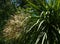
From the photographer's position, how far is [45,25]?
609cm

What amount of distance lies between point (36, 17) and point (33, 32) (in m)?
0.47

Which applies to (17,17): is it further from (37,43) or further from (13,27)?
(37,43)

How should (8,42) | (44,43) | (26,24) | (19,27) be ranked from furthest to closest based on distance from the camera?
1. (8,42)
2. (19,27)
3. (26,24)
4. (44,43)

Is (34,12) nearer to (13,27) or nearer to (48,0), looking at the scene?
(48,0)

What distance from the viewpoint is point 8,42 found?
25.4ft

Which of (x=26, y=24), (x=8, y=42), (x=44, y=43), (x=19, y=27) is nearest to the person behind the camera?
(x=44, y=43)

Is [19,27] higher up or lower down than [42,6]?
lower down

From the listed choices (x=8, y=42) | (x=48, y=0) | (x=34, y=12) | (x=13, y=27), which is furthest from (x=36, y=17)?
(x=8, y=42)

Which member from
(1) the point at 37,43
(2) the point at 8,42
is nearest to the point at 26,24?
(1) the point at 37,43

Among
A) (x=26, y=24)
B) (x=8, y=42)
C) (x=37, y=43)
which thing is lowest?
(x=8, y=42)

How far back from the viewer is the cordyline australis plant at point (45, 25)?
599cm

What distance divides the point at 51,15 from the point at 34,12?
1.90ft

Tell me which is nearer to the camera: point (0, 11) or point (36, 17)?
point (36, 17)

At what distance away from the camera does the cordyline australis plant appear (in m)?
5.99
